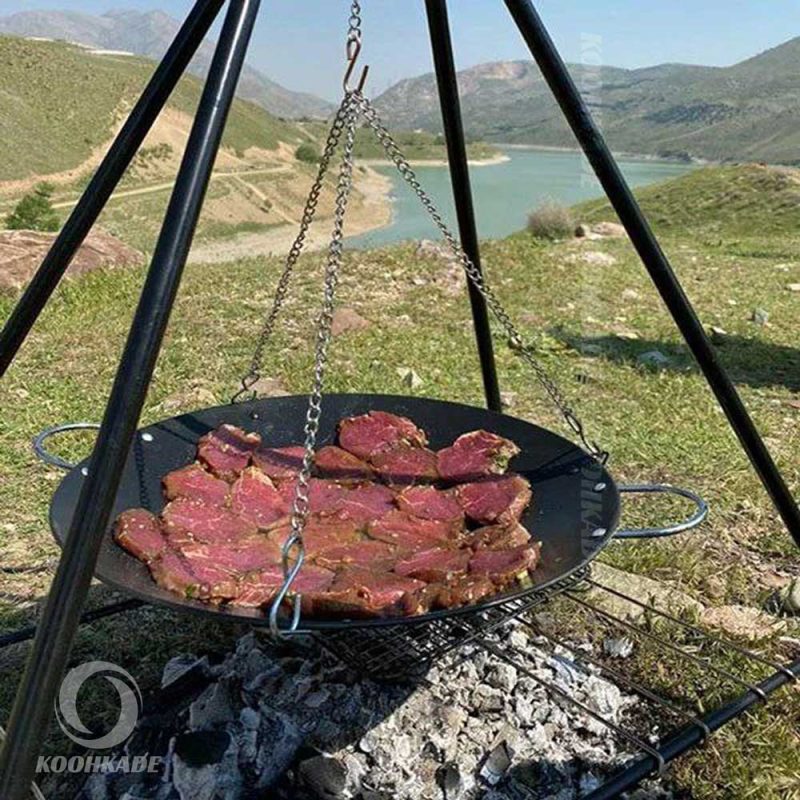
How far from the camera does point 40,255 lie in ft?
23.0

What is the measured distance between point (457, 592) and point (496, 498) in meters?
0.56

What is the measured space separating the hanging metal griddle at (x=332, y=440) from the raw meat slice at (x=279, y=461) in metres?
0.15

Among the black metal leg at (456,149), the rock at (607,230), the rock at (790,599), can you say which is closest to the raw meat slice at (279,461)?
the black metal leg at (456,149)

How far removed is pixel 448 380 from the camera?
5094 mm

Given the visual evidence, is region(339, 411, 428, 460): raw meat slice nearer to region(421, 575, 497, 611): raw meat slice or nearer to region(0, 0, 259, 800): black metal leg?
region(421, 575, 497, 611): raw meat slice

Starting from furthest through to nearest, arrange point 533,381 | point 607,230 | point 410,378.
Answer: point 607,230, point 533,381, point 410,378

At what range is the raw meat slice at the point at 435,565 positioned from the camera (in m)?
1.93

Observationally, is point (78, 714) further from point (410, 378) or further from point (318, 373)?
point (410, 378)

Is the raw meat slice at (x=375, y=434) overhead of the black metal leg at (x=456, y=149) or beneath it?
beneath

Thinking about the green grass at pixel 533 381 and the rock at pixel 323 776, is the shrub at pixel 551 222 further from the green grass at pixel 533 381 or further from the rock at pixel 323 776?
the rock at pixel 323 776

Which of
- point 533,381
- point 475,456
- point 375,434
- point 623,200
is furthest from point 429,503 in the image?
point 533,381

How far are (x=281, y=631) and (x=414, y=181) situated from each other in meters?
1.17

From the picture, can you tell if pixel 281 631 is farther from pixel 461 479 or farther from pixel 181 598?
pixel 461 479

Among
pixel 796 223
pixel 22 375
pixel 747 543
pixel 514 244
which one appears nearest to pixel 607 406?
pixel 747 543
